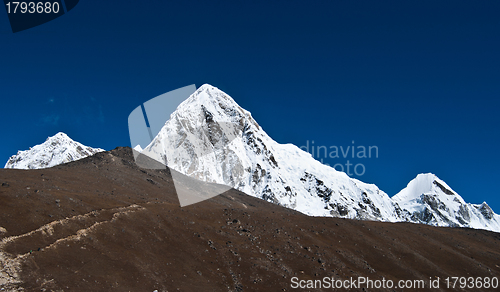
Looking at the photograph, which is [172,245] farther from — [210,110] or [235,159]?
[210,110]

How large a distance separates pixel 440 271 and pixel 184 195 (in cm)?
4623

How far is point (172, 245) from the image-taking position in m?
35.8

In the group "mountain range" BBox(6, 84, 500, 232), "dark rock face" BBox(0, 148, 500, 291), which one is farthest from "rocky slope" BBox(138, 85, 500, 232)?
"dark rock face" BBox(0, 148, 500, 291)

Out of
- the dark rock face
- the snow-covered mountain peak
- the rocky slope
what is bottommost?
the dark rock face

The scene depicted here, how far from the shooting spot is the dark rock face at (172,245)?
84.3 ft

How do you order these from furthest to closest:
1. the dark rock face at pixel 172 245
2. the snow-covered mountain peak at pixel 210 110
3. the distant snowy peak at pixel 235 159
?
the snow-covered mountain peak at pixel 210 110 → the distant snowy peak at pixel 235 159 → the dark rock face at pixel 172 245

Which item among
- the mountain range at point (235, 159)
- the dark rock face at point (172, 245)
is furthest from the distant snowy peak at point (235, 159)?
the dark rock face at point (172, 245)

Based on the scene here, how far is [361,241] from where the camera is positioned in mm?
48625

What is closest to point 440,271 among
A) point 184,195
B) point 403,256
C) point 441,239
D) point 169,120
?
point 403,256

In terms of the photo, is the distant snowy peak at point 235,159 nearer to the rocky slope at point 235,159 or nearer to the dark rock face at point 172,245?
the rocky slope at point 235,159

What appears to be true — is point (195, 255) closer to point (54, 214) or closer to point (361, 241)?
point (54, 214)

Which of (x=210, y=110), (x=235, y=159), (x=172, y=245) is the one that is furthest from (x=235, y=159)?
(x=172, y=245)

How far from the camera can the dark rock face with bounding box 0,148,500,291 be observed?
25703 mm

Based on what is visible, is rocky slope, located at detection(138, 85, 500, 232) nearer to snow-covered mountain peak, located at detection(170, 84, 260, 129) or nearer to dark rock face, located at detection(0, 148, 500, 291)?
snow-covered mountain peak, located at detection(170, 84, 260, 129)
